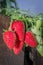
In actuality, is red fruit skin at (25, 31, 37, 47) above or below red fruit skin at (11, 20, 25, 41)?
below

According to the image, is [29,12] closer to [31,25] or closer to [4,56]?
[31,25]

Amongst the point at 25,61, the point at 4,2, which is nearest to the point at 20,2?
the point at 4,2

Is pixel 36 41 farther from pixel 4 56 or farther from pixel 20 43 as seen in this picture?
pixel 4 56

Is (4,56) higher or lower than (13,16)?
lower

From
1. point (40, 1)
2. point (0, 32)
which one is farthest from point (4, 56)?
point (40, 1)

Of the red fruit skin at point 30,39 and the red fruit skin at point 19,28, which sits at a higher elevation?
the red fruit skin at point 19,28

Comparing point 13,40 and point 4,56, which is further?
point 4,56
